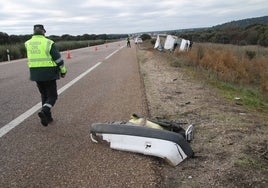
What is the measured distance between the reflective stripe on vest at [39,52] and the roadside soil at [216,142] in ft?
7.22

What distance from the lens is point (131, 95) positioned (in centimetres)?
966

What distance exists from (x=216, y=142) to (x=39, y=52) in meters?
3.25

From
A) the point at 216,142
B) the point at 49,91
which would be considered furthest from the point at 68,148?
the point at 216,142

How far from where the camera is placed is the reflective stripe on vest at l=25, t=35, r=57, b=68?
6438 mm

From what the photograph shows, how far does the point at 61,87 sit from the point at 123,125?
6.58 metres

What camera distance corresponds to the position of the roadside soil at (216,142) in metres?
4.21

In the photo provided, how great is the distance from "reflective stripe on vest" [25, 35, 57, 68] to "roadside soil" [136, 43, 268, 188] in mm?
2200

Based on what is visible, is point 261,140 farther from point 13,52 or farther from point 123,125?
point 13,52

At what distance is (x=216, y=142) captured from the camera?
17.8 feet

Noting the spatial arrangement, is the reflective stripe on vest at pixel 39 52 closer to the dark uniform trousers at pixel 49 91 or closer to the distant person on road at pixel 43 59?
the distant person on road at pixel 43 59

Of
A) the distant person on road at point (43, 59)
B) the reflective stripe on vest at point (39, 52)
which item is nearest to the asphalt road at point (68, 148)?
the distant person on road at point (43, 59)

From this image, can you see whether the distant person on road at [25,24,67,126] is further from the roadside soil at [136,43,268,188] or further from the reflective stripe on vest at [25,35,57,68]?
the roadside soil at [136,43,268,188]

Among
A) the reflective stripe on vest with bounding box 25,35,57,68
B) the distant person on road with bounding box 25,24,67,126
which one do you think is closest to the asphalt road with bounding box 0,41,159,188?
the distant person on road with bounding box 25,24,67,126

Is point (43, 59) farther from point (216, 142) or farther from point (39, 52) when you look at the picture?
point (216, 142)
